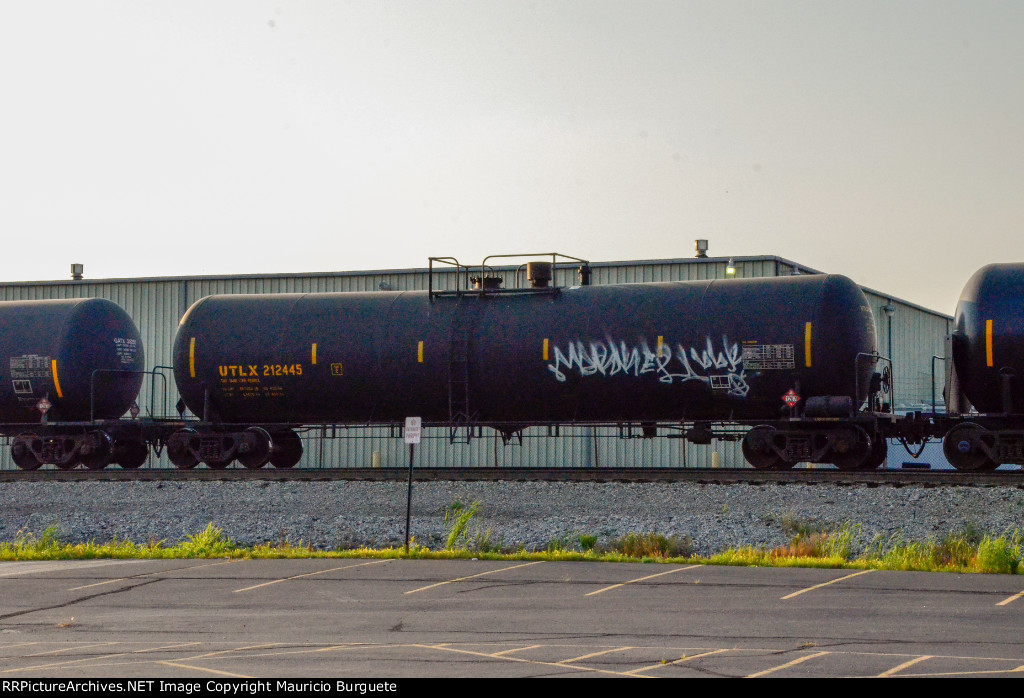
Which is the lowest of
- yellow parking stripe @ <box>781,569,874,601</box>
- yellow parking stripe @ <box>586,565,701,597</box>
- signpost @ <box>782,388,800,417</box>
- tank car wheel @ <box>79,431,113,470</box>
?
yellow parking stripe @ <box>586,565,701,597</box>

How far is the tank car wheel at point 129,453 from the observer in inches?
980

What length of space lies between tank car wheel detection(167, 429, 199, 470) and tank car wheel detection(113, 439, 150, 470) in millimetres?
1482

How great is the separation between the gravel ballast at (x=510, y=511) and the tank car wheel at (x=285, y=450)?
3538 millimetres

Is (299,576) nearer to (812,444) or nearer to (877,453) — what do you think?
(812,444)

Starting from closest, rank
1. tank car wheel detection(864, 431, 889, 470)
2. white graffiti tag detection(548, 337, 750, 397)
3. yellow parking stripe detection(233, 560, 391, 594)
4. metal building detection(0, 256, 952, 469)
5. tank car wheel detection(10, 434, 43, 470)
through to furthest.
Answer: yellow parking stripe detection(233, 560, 391, 594) < white graffiti tag detection(548, 337, 750, 397) < tank car wheel detection(864, 431, 889, 470) < tank car wheel detection(10, 434, 43, 470) < metal building detection(0, 256, 952, 469)

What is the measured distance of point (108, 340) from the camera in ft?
81.3

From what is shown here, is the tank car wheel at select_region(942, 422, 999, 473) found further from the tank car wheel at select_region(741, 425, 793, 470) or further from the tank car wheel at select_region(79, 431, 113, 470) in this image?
the tank car wheel at select_region(79, 431, 113, 470)

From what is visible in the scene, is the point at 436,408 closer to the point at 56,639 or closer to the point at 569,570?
the point at 569,570

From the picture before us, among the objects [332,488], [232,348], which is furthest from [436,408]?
[232,348]

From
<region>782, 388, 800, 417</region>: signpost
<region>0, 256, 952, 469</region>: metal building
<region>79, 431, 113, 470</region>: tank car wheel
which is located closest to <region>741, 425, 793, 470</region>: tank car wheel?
<region>782, 388, 800, 417</region>: signpost

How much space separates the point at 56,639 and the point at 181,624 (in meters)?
1.19

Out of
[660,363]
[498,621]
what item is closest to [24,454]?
[660,363]

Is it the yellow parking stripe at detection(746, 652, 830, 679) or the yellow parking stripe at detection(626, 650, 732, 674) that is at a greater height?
the yellow parking stripe at detection(746, 652, 830, 679)

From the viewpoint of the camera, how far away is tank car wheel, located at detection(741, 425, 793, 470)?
779 inches
